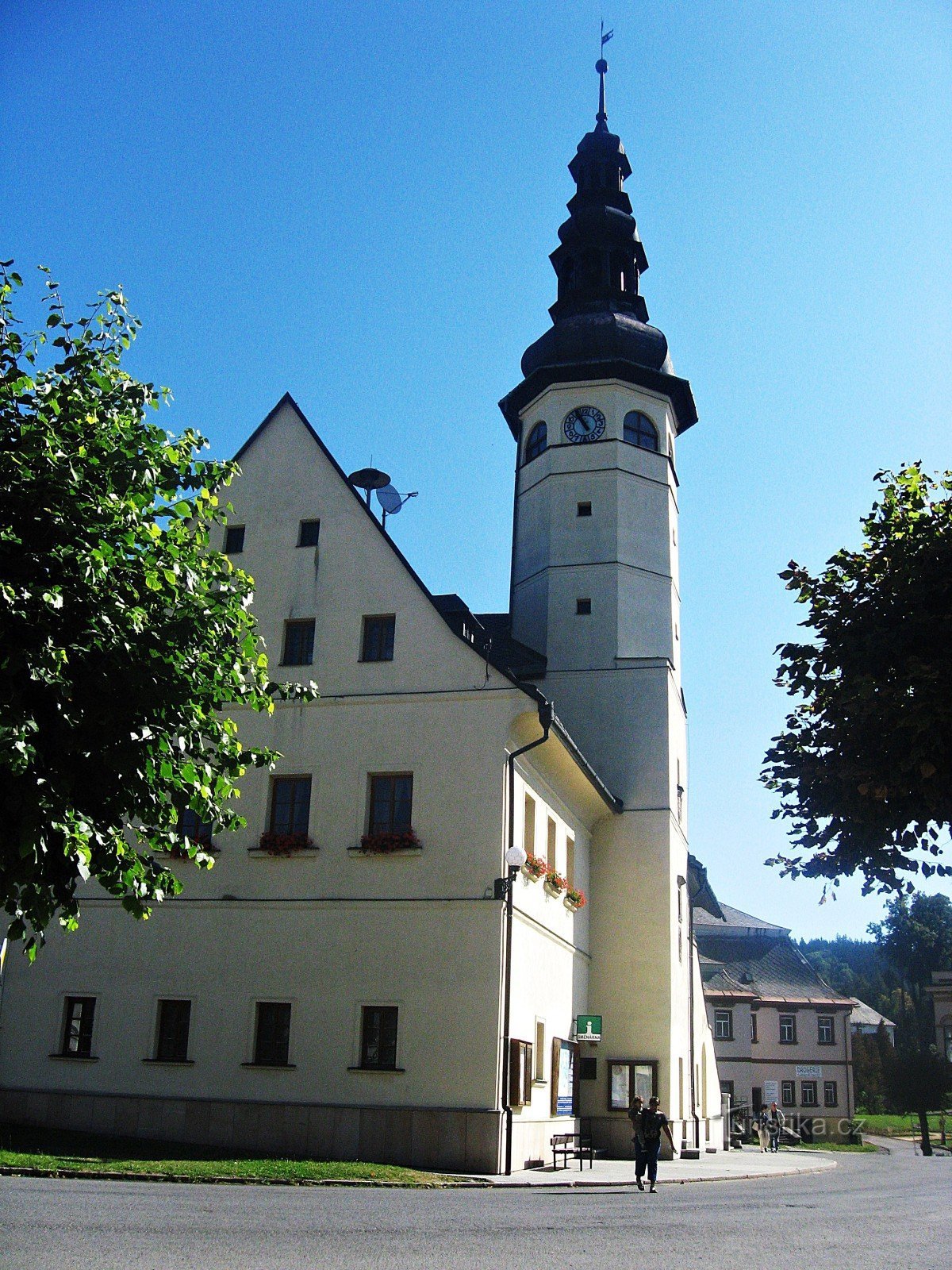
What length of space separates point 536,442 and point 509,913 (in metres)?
18.0

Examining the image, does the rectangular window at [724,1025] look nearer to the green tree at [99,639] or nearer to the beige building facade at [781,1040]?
the beige building facade at [781,1040]

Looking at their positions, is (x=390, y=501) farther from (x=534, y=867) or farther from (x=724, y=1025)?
(x=724, y=1025)

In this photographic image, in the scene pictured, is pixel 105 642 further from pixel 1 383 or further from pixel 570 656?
pixel 570 656

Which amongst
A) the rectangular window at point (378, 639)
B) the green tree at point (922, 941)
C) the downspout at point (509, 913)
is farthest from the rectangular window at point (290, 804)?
the green tree at point (922, 941)

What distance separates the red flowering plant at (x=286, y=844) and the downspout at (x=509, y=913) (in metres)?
3.93

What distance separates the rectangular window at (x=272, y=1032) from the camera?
24041 mm

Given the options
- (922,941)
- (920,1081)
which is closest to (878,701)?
(920,1081)

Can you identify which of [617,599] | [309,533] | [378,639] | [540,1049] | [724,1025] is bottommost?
[540,1049]

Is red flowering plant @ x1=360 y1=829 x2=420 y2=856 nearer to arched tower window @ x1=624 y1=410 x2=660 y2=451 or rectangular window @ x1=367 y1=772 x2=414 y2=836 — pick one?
rectangular window @ x1=367 y1=772 x2=414 y2=836

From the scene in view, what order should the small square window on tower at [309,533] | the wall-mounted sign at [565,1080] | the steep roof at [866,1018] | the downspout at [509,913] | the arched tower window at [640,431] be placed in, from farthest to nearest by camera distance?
the steep roof at [866,1018] → the arched tower window at [640,431] → the wall-mounted sign at [565,1080] → the small square window on tower at [309,533] → the downspout at [509,913]

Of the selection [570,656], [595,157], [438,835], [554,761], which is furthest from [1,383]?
[595,157]

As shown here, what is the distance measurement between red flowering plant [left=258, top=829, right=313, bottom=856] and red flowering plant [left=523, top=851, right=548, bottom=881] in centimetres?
421

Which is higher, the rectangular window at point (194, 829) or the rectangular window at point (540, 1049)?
the rectangular window at point (194, 829)

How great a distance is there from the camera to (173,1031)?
2469 cm
